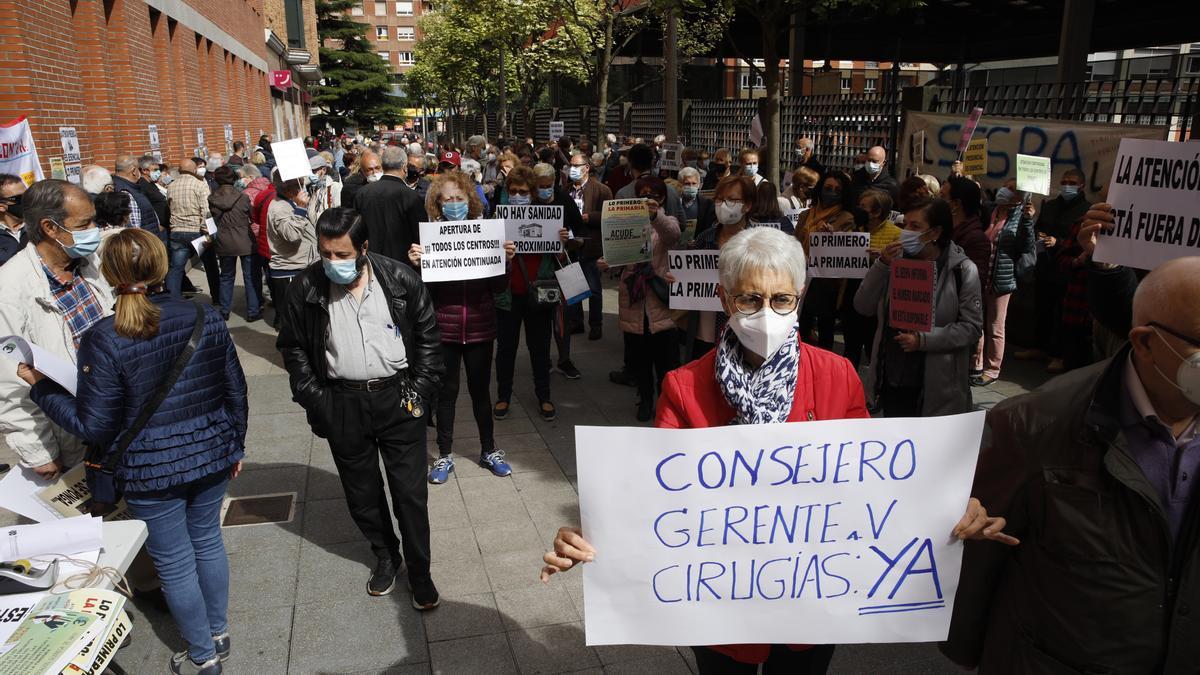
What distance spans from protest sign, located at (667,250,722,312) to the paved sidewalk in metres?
1.42

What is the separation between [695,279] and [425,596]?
2.60 metres

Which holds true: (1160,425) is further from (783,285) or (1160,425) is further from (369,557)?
(369,557)

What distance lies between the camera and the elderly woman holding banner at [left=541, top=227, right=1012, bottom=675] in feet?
7.16

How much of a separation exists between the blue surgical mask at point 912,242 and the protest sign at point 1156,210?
3.37 ft

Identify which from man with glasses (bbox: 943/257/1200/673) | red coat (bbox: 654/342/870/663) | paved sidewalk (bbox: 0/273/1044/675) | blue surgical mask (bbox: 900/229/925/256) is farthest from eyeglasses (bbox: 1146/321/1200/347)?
blue surgical mask (bbox: 900/229/925/256)

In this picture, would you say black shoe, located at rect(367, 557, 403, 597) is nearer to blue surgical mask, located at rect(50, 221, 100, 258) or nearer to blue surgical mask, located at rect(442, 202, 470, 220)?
blue surgical mask, located at rect(50, 221, 100, 258)

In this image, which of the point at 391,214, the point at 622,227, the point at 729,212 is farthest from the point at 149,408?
the point at 622,227

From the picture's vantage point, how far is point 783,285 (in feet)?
7.23

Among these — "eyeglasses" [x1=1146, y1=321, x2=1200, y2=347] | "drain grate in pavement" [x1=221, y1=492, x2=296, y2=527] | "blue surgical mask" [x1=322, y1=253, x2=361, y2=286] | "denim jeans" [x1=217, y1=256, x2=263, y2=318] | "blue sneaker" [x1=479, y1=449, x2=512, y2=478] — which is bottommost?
"drain grate in pavement" [x1=221, y1=492, x2=296, y2=527]

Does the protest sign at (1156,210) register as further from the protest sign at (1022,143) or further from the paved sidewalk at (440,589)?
the protest sign at (1022,143)

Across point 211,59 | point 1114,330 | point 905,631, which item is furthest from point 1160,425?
point 211,59

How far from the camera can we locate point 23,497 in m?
3.21

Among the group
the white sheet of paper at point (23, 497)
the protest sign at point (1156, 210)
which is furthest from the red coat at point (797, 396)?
the white sheet of paper at point (23, 497)

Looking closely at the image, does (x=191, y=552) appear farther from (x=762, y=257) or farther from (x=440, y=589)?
(x=762, y=257)
